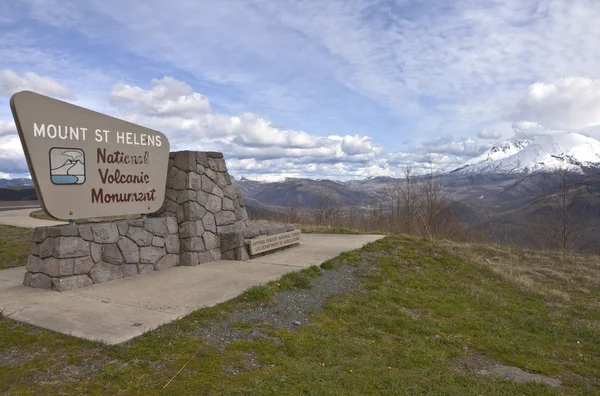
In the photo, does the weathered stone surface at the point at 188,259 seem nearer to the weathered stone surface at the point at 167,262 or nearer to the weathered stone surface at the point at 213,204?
the weathered stone surface at the point at 167,262

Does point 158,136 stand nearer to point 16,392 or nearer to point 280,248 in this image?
point 280,248

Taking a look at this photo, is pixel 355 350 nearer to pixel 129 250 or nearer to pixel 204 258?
pixel 129 250

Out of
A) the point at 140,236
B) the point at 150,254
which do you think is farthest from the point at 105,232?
the point at 150,254

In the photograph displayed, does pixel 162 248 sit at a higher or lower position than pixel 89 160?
lower

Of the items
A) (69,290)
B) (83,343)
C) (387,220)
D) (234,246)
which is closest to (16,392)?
(83,343)

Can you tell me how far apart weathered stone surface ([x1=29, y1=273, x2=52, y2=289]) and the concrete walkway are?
0.32 feet

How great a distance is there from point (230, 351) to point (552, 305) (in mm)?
5873

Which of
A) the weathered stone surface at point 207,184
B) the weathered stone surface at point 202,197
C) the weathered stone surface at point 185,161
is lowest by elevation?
the weathered stone surface at point 202,197

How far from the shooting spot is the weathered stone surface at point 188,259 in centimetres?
751

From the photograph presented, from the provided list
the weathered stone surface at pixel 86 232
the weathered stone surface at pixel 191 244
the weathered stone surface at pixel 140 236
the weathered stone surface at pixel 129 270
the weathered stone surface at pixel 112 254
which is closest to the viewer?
the weathered stone surface at pixel 86 232

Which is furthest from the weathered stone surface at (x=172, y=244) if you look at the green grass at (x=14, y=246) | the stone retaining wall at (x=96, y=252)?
the green grass at (x=14, y=246)

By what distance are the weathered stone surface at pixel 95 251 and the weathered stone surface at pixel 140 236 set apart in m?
0.55

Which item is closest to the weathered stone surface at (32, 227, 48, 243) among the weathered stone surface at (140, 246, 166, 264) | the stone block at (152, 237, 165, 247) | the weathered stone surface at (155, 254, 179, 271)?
the weathered stone surface at (140, 246, 166, 264)

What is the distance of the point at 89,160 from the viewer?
6.28 meters
